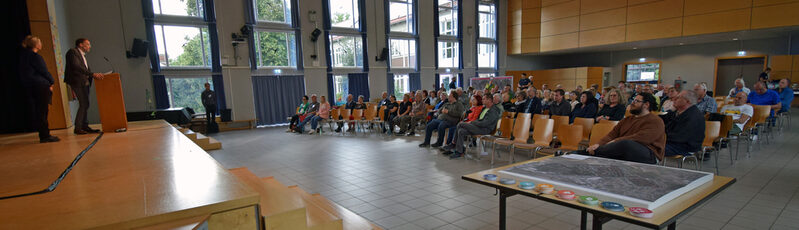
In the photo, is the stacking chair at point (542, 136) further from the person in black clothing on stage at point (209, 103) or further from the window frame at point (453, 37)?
the window frame at point (453, 37)

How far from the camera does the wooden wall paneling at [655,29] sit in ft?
36.1

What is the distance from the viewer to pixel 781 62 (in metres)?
10.9

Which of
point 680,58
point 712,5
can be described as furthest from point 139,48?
point 680,58

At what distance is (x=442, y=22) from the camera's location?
14.7 m

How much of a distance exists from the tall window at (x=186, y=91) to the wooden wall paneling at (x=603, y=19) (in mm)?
12945

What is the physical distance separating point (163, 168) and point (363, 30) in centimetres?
1040

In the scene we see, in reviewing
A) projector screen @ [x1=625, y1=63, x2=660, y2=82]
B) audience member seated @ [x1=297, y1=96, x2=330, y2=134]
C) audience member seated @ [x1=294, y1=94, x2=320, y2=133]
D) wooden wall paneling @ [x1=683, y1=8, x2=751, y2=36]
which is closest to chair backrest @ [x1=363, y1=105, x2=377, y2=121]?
audience member seated @ [x1=297, y1=96, x2=330, y2=134]

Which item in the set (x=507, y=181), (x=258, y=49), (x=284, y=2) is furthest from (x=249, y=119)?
(x=507, y=181)

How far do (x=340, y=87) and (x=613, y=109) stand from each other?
8.80 metres

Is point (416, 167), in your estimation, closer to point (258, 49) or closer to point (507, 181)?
point (507, 181)

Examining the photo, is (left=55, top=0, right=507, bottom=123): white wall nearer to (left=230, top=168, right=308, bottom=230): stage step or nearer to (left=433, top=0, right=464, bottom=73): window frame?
(left=433, top=0, right=464, bottom=73): window frame

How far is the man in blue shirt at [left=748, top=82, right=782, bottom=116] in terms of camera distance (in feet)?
19.5

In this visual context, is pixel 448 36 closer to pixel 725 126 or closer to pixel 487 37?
pixel 487 37

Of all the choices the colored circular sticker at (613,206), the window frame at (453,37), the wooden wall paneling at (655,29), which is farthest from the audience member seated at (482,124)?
the wooden wall paneling at (655,29)
